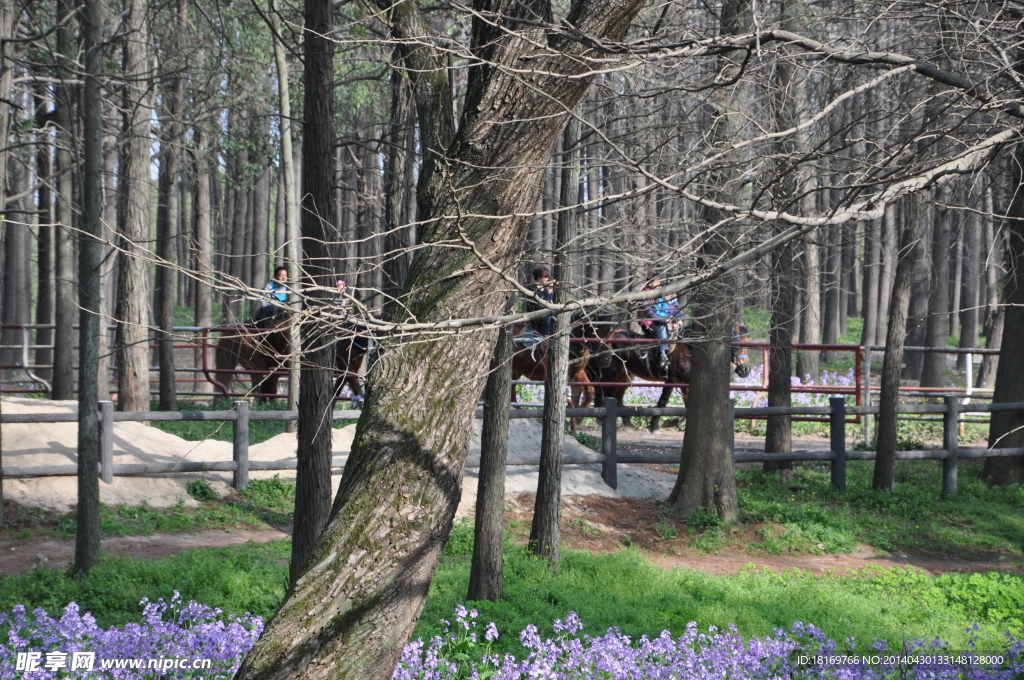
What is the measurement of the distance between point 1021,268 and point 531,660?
10.7m

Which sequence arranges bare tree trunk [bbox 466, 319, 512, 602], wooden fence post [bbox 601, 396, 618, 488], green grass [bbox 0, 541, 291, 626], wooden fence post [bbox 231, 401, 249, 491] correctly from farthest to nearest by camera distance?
wooden fence post [bbox 601, 396, 618, 488], wooden fence post [bbox 231, 401, 249, 491], bare tree trunk [bbox 466, 319, 512, 602], green grass [bbox 0, 541, 291, 626]

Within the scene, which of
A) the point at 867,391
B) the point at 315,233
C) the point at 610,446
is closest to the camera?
the point at 315,233

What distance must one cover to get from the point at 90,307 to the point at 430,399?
4147 millimetres

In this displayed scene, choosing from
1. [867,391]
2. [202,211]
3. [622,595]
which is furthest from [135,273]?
[867,391]

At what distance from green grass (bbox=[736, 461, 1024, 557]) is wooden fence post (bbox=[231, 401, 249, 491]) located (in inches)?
242

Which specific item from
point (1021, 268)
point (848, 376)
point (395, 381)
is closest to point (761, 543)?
point (1021, 268)

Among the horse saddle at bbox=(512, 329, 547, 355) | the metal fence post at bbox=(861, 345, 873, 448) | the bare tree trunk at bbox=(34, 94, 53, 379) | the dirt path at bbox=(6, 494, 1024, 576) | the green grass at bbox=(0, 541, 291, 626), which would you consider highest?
the bare tree trunk at bbox=(34, 94, 53, 379)

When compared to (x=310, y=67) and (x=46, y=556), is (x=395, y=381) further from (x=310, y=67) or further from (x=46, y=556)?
(x=46, y=556)

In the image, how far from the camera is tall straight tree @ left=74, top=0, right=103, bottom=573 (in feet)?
22.5

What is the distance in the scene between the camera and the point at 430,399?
13.3 feet

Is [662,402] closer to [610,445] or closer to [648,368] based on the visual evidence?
[648,368]

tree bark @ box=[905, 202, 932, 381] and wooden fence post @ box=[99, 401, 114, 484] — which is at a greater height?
tree bark @ box=[905, 202, 932, 381]

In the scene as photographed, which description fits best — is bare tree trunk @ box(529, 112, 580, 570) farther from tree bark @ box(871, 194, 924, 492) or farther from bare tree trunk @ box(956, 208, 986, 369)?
bare tree trunk @ box(956, 208, 986, 369)

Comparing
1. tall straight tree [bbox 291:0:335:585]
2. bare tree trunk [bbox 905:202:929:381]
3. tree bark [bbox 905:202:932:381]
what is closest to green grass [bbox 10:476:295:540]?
tall straight tree [bbox 291:0:335:585]
